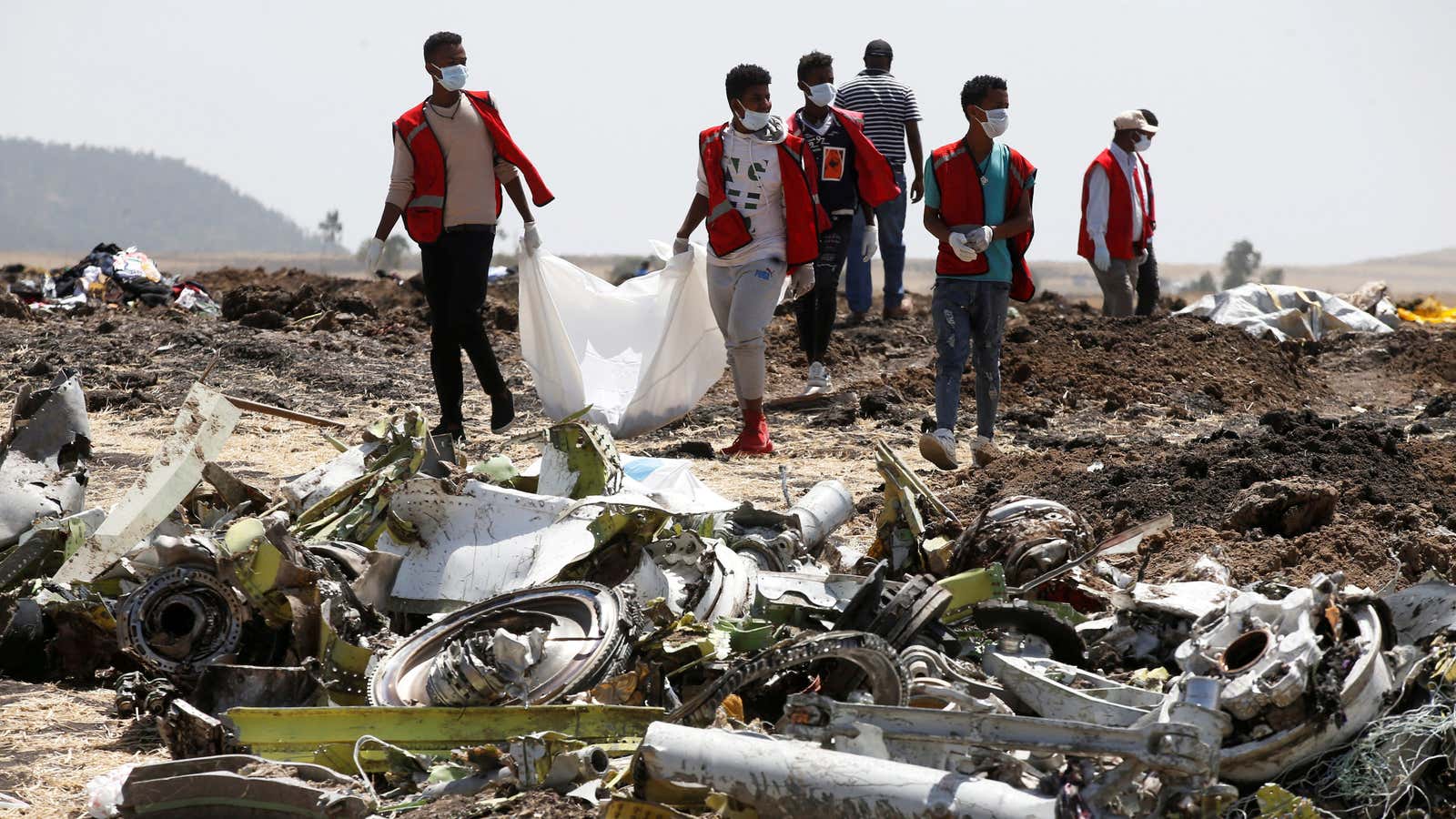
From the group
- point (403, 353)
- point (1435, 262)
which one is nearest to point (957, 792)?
point (403, 353)

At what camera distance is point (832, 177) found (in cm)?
903

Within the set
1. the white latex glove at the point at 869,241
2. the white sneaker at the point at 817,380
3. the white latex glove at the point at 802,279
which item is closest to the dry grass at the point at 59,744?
the white latex glove at the point at 802,279

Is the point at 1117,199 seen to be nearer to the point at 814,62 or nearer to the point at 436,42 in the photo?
the point at 814,62

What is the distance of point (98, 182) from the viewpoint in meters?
160

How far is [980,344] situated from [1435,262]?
102028 millimetres

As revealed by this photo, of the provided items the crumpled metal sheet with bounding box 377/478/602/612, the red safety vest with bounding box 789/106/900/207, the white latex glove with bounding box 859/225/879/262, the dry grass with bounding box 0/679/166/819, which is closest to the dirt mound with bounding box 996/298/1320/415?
the white latex glove with bounding box 859/225/879/262

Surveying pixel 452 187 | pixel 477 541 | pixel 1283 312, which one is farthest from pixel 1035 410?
pixel 477 541

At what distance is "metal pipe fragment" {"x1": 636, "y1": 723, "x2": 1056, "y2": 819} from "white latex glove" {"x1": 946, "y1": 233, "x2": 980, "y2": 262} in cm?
425

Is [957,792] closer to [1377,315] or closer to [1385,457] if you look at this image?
[1385,457]

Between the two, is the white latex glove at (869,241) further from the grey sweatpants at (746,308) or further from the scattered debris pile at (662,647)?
the scattered debris pile at (662,647)

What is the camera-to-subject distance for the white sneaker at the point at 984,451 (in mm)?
7629

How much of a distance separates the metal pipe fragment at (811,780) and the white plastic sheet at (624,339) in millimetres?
5082

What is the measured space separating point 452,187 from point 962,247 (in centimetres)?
258

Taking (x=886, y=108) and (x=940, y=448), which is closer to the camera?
(x=940, y=448)
